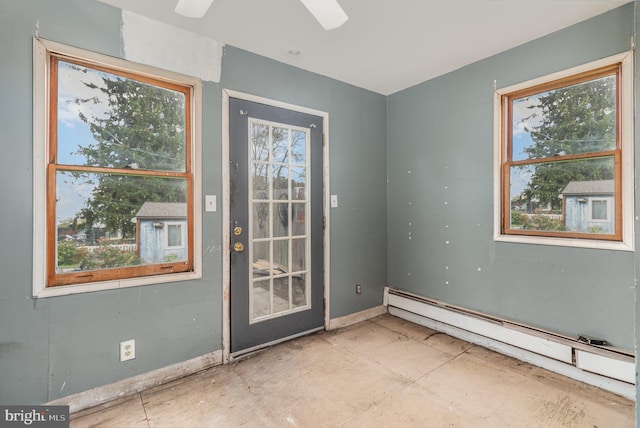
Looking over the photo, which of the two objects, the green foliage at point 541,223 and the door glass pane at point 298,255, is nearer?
the green foliage at point 541,223

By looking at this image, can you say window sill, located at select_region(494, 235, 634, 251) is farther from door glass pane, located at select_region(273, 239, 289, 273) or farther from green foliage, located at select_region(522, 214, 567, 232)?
door glass pane, located at select_region(273, 239, 289, 273)

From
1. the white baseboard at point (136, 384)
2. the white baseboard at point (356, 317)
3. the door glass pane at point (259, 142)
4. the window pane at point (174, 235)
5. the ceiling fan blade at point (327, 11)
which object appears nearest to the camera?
the ceiling fan blade at point (327, 11)

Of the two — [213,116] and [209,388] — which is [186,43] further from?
[209,388]

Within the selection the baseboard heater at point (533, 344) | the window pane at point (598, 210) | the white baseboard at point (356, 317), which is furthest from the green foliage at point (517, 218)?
the white baseboard at point (356, 317)

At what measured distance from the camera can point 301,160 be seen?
2.85 metres

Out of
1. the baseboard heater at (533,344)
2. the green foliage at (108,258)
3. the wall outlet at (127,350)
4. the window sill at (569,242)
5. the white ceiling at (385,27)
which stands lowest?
the baseboard heater at (533,344)

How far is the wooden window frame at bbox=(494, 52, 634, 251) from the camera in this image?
196 cm

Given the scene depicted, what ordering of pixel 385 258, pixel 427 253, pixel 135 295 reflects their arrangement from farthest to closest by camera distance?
1. pixel 385 258
2. pixel 427 253
3. pixel 135 295

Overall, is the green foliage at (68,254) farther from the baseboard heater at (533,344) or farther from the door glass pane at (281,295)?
the baseboard heater at (533,344)

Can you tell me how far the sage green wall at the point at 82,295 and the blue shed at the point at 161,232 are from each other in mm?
175

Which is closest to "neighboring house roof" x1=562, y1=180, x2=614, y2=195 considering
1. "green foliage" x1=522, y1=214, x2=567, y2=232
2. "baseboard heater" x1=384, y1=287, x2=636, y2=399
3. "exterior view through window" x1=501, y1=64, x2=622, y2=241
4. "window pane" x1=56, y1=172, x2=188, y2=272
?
"exterior view through window" x1=501, y1=64, x2=622, y2=241

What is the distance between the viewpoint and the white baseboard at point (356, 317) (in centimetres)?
307

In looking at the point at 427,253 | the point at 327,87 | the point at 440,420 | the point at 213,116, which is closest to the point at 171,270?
the point at 213,116

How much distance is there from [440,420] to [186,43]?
10.1 ft
